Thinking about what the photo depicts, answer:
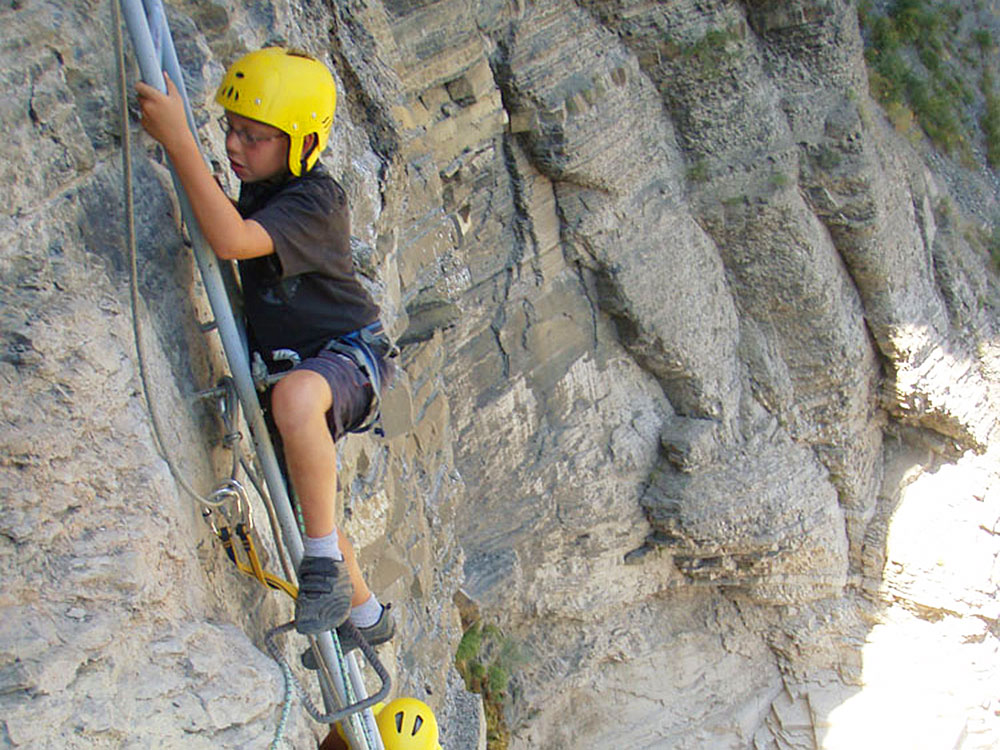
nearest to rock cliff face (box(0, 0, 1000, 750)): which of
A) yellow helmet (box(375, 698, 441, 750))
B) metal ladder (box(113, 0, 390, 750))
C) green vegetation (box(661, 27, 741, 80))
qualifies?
green vegetation (box(661, 27, 741, 80))

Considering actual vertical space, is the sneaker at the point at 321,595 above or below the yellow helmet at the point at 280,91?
below

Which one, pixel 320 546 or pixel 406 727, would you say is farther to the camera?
pixel 406 727

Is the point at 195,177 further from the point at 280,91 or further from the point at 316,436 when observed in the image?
the point at 316,436

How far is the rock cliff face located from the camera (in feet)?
11.7

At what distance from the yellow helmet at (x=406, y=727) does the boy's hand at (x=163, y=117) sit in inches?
55.8

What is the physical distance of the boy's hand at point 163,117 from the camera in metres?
1.79

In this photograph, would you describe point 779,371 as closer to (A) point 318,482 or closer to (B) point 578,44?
(B) point 578,44

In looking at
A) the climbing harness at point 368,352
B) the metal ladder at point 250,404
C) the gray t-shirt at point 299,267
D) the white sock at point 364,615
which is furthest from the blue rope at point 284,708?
the gray t-shirt at point 299,267

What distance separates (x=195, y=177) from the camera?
1.84 meters

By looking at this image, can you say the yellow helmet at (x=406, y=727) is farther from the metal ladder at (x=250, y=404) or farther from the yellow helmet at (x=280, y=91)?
the yellow helmet at (x=280, y=91)

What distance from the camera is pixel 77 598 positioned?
170cm

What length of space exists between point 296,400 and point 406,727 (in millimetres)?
906

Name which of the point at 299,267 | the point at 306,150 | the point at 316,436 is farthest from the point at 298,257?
the point at 316,436

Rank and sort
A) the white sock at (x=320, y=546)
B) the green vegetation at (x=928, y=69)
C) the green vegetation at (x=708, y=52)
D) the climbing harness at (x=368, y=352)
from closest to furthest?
the white sock at (x=320, y=546) < the climbing harness at (x=368, y=352) < the green vegetation at (x=708, y=52) < the green vegetation at (x=928, y=69)
